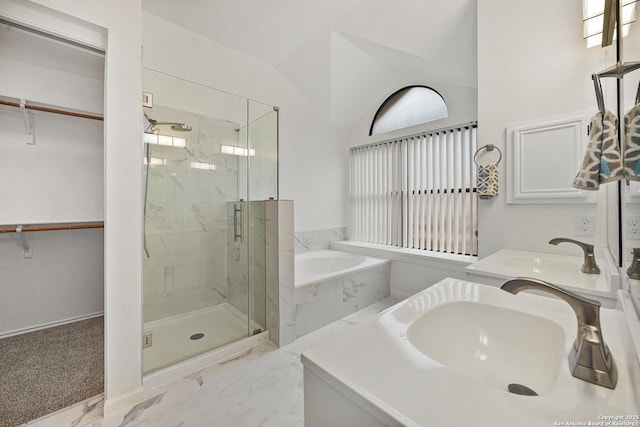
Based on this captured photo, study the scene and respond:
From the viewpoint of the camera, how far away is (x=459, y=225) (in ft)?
9.30

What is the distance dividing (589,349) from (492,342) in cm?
33

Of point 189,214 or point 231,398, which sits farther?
point 189,214

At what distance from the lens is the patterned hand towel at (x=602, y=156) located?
102 cm

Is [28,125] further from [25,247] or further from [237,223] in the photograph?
[237,223]

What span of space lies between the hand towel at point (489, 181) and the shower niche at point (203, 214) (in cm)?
178

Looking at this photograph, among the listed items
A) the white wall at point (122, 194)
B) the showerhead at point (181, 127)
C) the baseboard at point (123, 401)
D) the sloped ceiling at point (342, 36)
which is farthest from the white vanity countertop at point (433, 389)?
the sloped ceiling at point (342, 36)

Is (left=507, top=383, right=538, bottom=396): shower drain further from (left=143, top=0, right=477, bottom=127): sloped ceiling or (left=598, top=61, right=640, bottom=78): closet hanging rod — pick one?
(left=143, top=0, right=477, bottom=127): sloped ceiling

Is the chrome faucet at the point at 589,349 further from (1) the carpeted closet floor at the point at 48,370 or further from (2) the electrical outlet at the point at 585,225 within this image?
(1) the carpeted closet floor at the point at 48,370

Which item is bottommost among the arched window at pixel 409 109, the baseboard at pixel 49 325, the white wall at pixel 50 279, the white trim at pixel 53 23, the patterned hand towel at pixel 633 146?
the baseboard at pixel 49 325

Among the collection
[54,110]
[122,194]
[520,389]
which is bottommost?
[520,389]

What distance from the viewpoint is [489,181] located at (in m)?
2.00

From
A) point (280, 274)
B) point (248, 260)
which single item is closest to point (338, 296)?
point (280, 274)

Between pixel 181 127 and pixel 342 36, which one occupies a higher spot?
pixel 342 36

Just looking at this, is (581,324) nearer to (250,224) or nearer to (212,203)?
(250,224)
